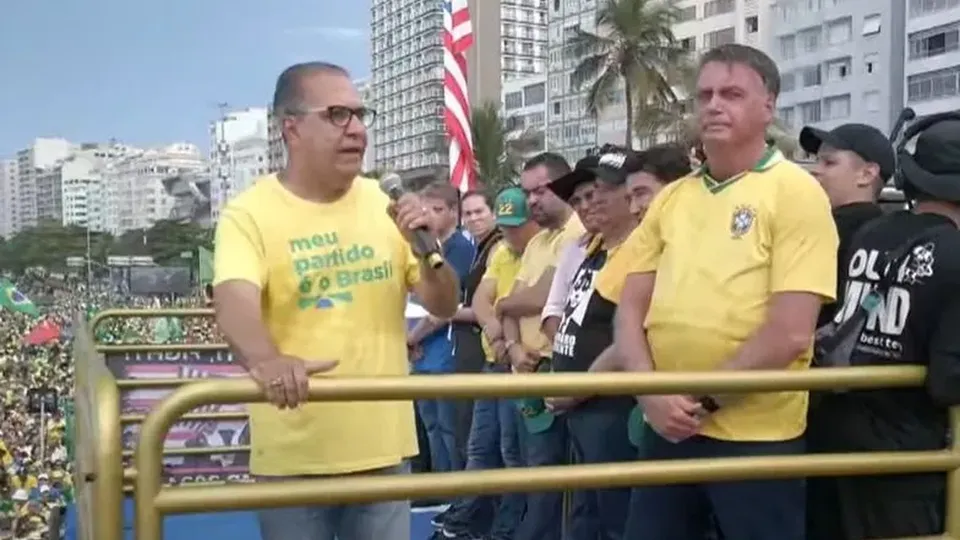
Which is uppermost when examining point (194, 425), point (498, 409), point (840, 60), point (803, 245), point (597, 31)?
point (597, 31)

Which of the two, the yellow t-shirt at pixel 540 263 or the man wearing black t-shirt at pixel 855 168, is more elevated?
the man wearing black t-shirt at pixel 855 168

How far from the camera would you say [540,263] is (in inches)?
180

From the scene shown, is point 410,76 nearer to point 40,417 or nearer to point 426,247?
point 40,417

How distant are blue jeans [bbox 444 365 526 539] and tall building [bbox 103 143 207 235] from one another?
2949cm

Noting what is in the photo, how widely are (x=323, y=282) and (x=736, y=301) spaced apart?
99 centimetres

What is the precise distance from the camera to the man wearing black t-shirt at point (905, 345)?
249 centimetres

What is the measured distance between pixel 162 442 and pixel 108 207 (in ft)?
124

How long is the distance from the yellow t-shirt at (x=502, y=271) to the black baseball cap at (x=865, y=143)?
6.29 ft

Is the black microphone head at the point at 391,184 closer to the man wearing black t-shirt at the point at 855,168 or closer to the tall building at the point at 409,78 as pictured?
the man wearing black t-shirt at the point at 855,168

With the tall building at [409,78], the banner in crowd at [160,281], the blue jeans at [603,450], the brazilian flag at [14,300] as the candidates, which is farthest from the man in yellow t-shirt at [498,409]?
the tall building at [409,78]

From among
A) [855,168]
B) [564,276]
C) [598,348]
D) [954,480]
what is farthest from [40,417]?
[954,480]

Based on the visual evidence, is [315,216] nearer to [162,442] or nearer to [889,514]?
[162,442]

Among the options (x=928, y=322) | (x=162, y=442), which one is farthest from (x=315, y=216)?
(x=928, y=322)

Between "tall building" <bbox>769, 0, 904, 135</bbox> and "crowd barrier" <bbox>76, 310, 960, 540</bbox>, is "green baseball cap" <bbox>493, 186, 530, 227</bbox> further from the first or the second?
"tall building" <bbox>769, 0, 904, 135</bbox>
